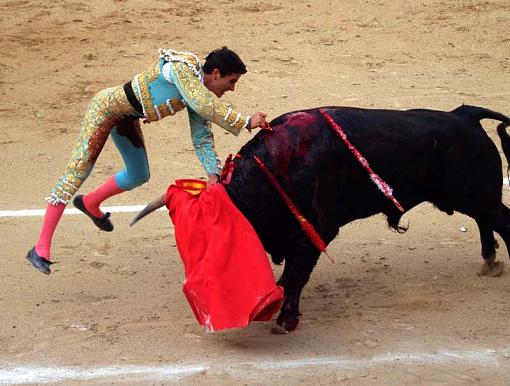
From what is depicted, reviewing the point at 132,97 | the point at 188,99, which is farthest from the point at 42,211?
the point at 188,99

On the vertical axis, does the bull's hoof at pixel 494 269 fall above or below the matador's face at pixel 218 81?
below

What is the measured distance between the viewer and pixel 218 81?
5.41 meters

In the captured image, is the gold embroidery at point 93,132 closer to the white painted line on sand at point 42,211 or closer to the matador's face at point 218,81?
the matador's face at point 218,81

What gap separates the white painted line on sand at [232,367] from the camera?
16.2 feet

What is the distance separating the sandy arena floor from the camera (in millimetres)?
5113

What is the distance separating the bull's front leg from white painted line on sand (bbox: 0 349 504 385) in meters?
0.33

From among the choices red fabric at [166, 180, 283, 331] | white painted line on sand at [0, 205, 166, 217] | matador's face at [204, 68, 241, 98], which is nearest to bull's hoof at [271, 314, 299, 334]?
red fabric at [166, 180, 283, 331]

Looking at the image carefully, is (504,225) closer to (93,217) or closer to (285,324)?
(285,324)

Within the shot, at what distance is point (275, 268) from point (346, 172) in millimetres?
1145

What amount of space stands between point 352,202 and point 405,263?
3.41 ft

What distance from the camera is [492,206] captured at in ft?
19.0

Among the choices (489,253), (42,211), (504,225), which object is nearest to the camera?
(504,225)

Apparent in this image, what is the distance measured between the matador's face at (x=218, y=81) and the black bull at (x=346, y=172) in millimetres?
315

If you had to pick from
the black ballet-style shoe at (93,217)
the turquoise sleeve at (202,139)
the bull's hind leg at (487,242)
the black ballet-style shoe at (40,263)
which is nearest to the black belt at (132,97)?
the turquoise sleeve at (202,139)
